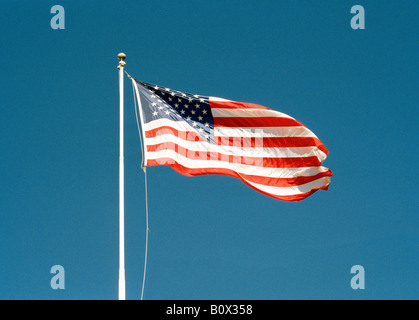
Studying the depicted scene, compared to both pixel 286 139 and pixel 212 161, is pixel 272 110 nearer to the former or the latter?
pixel 286 139

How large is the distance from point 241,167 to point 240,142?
865 millimetres

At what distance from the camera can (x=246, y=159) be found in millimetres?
26016

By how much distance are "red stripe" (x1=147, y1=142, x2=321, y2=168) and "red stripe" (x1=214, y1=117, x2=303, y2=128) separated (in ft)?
3.63

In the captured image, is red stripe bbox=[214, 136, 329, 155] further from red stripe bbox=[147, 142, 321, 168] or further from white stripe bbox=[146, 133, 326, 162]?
red stripe bbox=[147, 142, 321, 168]

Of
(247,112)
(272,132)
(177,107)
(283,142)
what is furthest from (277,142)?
(177,107)

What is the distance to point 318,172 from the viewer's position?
26500mm

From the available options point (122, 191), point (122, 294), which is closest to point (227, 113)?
point (122, 191)

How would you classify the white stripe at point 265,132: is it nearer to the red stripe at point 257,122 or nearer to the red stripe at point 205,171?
the red stripe at point 257,122

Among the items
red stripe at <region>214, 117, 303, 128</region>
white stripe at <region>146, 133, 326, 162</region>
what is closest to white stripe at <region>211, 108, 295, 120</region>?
red stripe at <region>214, 117, 303, 128</region>

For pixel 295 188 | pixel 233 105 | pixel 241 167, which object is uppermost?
pixel 233 105

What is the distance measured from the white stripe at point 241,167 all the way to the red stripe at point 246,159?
10 cm

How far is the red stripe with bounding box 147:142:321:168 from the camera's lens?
24.8 metres

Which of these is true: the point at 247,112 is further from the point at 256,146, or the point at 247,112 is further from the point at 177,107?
the point at 177,107

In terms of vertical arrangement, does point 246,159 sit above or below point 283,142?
below
